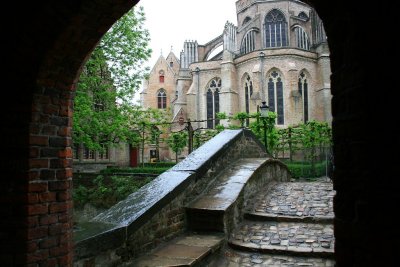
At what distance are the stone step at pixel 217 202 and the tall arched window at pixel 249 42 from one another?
31940 mm

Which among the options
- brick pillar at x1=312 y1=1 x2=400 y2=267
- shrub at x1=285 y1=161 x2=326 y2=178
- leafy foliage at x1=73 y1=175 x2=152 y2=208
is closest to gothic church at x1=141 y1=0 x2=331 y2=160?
shrub at x1=285 y1=161 x2=326 y2=178

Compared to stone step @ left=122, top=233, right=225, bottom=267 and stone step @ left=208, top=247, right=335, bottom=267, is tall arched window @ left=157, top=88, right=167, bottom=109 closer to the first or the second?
stone step @ left=122, top=233, right=225, bottom=267

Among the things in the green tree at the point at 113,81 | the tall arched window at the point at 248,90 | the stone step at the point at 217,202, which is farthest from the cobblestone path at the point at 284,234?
the tall arched window at the point at 248,90

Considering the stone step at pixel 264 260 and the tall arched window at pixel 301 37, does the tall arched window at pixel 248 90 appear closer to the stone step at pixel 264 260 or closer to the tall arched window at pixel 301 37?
the tall arched window at pixel 301 37

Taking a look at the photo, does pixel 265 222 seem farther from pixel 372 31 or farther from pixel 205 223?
pixel 372 31

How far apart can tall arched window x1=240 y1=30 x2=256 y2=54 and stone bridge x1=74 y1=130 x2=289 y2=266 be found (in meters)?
30.8

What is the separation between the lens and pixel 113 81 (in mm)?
14031

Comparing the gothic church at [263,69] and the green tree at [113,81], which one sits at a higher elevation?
the gothic church at [263,69]

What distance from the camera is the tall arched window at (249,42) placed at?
1438 inches

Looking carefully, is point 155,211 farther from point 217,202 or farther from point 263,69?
point 263,69

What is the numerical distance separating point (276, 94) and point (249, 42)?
891 cm

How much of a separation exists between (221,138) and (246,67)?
2673 cm

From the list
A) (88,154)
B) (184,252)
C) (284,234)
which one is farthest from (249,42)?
(184,252)

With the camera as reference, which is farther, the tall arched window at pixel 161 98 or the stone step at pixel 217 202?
the tall arched window at pixel 161 98
